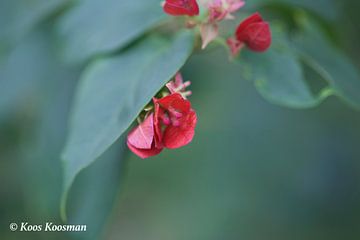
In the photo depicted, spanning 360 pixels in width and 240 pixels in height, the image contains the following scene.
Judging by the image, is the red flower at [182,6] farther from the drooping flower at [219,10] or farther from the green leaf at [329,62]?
the green leaf at [329,62]

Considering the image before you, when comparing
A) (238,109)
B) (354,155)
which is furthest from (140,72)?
(354,155)

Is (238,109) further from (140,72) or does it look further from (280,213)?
(140,72)

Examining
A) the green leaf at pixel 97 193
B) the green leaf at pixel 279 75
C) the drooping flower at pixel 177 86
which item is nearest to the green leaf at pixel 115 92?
the drooping flower at pixel 177 86

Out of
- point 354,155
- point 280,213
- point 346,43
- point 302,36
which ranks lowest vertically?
point 280,213

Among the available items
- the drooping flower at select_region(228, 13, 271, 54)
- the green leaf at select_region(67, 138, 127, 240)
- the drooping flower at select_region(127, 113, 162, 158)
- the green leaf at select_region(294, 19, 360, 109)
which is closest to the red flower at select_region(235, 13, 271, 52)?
the drooping flower at select_region(228, 13, 271, 54)

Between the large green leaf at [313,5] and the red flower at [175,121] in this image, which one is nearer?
the red flower at [175,121]

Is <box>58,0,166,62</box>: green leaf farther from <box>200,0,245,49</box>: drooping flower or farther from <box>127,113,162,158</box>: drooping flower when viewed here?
<box>127,113,162,158</box>: drooping flower

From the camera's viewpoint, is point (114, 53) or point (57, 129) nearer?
point (114, 53)
